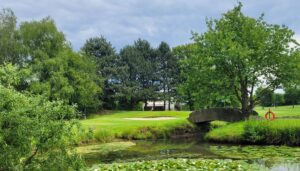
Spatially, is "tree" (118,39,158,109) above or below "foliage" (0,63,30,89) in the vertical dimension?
above

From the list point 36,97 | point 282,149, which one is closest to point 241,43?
point 282,149

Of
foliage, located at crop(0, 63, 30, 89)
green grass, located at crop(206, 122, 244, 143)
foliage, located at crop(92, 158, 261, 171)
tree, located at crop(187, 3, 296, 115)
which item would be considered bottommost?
foliage, located at crop(92, 158, 261, 171)

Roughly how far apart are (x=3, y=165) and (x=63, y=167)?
145 cm

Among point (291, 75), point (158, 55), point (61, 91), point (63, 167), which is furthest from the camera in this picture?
point (158, 55)

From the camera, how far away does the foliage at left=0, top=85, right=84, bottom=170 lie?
9.23m

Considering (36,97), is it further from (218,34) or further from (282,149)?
(218,34)

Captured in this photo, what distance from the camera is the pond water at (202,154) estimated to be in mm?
16672

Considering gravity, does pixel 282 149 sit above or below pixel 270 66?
below

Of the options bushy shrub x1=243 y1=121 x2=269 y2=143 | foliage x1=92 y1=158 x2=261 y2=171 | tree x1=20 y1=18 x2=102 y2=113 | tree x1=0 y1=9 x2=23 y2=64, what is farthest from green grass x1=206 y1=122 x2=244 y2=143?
tree x1=0 y1=9 x2=23 y2=64

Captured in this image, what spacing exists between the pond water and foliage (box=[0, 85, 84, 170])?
25.0 ft

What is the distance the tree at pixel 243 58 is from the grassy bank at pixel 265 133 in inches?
214

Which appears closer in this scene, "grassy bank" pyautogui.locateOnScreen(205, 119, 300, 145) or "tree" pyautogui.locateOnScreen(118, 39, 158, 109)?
"grassy bank" pyautogui.locateOnScreen(205, 119, 300, 145)

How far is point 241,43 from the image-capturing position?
30250 mm

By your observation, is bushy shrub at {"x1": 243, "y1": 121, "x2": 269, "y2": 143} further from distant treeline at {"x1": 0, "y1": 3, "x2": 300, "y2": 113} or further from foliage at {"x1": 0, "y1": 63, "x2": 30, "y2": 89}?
foliage at {"x1": 0, "y1": 63, "x2": 30, "y2": 89}
